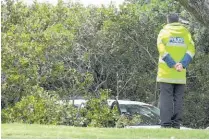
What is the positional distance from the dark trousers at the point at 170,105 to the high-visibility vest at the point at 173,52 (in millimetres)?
144

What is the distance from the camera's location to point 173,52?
9305 millimetres

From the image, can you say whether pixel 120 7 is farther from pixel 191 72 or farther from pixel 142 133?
pixel 142 133

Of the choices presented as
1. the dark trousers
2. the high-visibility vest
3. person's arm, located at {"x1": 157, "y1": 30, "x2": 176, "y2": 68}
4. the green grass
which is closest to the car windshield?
the dark trousers

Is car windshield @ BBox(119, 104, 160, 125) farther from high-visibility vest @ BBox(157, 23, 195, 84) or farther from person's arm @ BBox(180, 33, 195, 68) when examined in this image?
person's arm @ BBox(180, 33, 195, 68)

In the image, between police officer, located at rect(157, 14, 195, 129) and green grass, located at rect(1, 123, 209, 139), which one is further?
police officer, located at rect(157, 14, 195, 129)

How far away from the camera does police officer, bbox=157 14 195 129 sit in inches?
362

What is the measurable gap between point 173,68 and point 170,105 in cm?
59

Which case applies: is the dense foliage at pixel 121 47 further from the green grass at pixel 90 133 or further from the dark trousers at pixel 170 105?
the green grass at pixel 90 133

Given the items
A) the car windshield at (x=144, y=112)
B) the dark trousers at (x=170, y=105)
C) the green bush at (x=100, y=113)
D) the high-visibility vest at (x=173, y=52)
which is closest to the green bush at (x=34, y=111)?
the green bush at (x=100, y=113)

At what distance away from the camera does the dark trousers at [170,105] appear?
30.1ft

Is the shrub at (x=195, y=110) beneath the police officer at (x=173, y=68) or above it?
beneath

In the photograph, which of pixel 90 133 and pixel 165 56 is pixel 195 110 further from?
pixel 90 133

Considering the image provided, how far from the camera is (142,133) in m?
7.40

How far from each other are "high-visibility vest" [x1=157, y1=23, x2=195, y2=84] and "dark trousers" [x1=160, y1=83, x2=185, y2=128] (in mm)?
144
